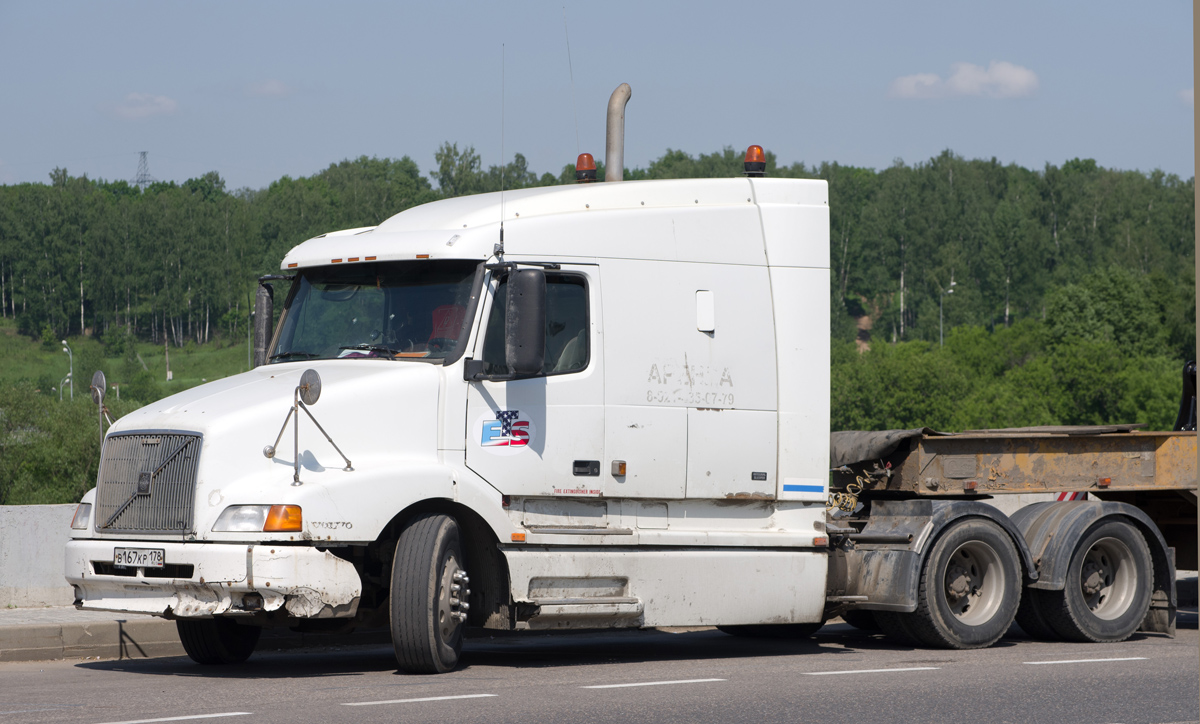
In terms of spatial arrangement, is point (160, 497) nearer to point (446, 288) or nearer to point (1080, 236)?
point (446, 288)

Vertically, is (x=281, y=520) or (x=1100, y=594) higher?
(x=281, y=520)

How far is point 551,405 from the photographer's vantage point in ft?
32.3

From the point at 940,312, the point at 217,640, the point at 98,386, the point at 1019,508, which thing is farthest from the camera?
the point at 940,312

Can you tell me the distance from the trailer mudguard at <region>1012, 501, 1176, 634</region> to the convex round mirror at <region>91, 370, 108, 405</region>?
7353 mm

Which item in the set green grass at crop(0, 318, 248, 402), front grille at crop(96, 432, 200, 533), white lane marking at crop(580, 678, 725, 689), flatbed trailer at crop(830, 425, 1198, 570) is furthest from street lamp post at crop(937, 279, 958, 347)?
front grille at crop(96, 432, 200, 533)

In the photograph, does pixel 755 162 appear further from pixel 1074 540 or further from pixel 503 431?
pixel 1074 540

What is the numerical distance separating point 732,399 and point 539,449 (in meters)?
1.65

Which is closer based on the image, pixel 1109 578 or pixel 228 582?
pixel 228 582

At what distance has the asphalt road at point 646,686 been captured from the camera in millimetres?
7742

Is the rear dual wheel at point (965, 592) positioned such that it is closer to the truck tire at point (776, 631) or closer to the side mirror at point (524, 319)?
the truck tire at point (776, 631)

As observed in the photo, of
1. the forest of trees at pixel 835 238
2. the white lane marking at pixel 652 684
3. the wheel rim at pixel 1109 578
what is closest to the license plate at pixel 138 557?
the white lane marking at pixel 652 684

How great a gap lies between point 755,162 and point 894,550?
327cm

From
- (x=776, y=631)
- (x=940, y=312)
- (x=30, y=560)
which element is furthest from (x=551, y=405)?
(x=940, y=312)

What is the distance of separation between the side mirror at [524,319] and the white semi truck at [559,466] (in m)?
0.02
